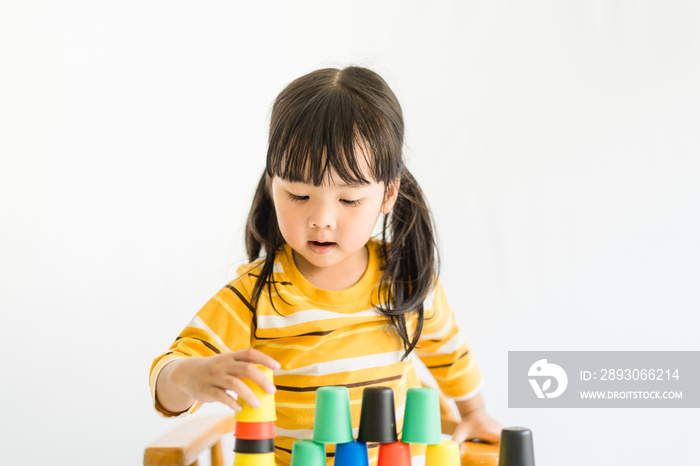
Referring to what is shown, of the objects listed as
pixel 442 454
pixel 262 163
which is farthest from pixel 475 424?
pixel 262 163

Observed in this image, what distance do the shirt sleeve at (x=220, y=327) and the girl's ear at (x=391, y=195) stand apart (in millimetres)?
160

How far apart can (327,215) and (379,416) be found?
20 centimetres

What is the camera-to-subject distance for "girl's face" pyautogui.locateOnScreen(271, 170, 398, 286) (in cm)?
69

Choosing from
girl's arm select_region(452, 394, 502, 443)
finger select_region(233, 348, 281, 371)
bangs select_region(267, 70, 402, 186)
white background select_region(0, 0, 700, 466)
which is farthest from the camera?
white background select_region(0, 0, 700, 466)

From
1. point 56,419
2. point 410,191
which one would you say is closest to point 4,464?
point 56,419

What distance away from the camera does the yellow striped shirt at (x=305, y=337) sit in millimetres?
750

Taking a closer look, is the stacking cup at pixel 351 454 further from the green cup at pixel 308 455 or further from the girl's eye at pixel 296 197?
the girl's eye at pixel 296 197

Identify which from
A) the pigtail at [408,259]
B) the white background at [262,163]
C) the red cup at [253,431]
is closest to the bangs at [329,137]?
the pigtail at [408,259]

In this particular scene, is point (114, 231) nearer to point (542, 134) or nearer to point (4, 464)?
point (4, 464)

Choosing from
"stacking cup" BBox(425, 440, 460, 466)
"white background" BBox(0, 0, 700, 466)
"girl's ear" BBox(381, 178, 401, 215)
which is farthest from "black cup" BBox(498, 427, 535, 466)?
"white background" BBox(0, 0, 700, 466)

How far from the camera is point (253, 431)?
545 mm

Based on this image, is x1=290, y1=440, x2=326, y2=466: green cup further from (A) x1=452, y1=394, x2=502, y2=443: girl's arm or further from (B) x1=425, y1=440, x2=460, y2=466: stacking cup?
(A) x1=452, y1=394, x2=502, y2=443: girl's arm

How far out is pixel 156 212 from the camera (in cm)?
123

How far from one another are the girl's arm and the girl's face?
24cm
